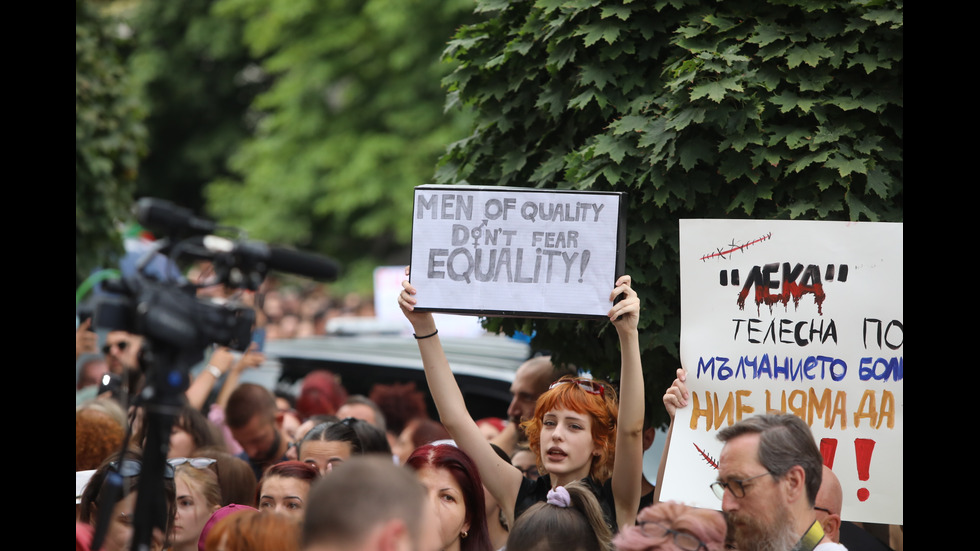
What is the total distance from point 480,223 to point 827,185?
1250 mm

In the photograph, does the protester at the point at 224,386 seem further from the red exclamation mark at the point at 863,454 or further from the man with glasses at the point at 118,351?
the red exclamation mark at the point at 863,454

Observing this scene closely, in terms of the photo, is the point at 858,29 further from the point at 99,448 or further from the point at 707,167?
the point at 99,448

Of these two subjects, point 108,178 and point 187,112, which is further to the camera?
point 187,112

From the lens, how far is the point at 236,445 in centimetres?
611

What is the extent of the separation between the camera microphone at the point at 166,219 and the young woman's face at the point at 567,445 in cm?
183

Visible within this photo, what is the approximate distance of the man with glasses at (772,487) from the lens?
308 centimetres

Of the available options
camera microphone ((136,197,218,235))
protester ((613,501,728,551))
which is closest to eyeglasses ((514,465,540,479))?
protester ((613,501,728,551))

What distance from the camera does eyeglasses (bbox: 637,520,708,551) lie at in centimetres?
270

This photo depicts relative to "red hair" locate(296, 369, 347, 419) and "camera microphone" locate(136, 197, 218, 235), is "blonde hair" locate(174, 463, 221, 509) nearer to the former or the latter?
"camera microphone" locate(136, 197, 218, 235)

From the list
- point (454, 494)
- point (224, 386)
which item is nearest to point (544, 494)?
point (454, 494)

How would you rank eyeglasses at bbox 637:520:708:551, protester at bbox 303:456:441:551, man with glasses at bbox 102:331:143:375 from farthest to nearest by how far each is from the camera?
1. man with glasses at bbox 102:331:143:375
2. eyeglasses at bbox 637:520:708:551
3. protester at bbox 303:456:441:551

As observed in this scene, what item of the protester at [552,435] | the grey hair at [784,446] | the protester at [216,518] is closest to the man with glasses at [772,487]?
the grey hair at [784,446]

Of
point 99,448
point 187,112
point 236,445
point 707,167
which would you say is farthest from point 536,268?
point 187,112

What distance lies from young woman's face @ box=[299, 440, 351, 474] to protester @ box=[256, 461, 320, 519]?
15.1 inches
